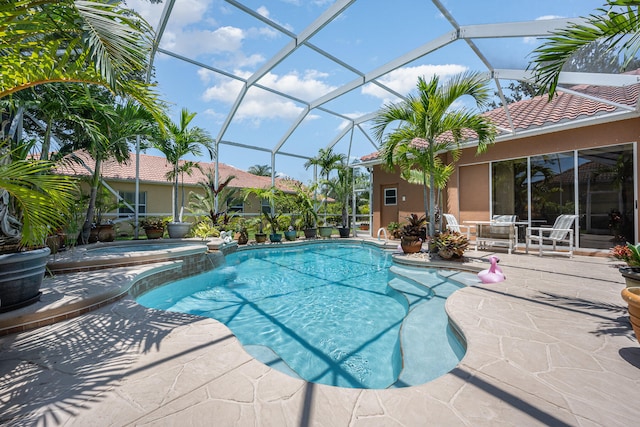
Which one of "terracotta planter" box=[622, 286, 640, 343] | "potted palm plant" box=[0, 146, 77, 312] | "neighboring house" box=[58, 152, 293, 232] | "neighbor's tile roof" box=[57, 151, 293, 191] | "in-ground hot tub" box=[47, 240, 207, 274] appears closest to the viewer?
"terracotta planter" box=[622, 286, 640, 343]

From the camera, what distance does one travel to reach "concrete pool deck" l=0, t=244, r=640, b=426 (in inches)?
69.1

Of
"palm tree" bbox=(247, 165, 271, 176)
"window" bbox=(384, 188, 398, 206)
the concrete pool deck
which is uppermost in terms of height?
"palm tree" bbox=(247, 165, 271, 176)

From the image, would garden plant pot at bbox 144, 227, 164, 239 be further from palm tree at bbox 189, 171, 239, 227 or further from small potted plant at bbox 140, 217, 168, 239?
palm tree at bbox 189, 171, 239, 227

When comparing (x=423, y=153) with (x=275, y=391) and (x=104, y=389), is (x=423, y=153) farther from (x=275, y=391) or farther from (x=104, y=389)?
(x=104, y=389)

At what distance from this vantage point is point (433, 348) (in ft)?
10.6

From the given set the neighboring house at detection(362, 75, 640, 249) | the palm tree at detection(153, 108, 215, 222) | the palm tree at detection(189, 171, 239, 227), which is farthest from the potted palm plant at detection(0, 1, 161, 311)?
the neighboring house at detection(362, 75, 640, 249)

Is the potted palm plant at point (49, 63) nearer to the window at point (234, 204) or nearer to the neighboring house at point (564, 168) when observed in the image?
the window at point (234, 204)

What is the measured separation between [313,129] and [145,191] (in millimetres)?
9701

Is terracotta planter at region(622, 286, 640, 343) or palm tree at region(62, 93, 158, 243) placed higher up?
palm tree at region(62, 93, 158, 243)

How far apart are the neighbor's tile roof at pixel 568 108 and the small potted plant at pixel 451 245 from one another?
3.82 meters

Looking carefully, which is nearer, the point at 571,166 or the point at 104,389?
the point at 104,389

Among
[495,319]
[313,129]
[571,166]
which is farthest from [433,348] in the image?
[313,129]

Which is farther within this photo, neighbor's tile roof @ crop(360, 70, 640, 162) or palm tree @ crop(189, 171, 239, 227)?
palm tree @ crop(189, 171, 239, 227)

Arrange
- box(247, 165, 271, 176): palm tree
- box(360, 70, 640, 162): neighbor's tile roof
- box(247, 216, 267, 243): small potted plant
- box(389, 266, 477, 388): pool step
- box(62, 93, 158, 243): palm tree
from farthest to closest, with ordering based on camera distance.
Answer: box(247, 165, 271, 176): palm tree < box(247, 216, 267, 243): small potted plant < box(62, 93, 158, 243): palm tree < box(360, 70, 640, 162): neighbor's tile roof < box(389, 266, 477, 388): pool step
